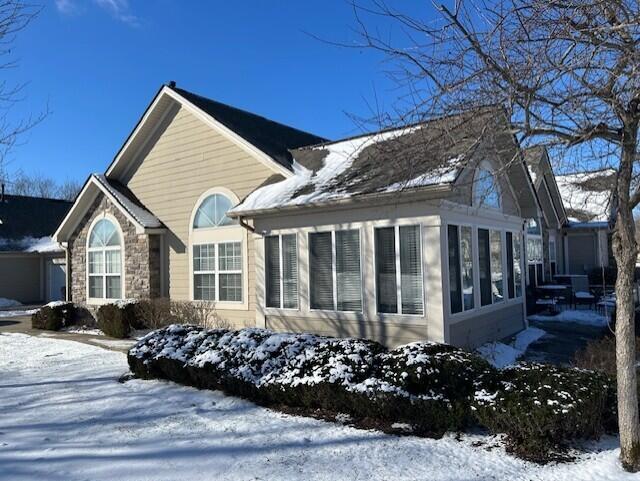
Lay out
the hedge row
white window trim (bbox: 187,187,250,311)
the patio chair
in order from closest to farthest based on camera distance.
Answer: the hedge row, white window trim (bbox: 187,187,250,311), the patio chair

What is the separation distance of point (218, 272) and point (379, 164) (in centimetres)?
664

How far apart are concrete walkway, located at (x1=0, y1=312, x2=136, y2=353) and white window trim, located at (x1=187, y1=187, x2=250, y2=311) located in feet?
7.59

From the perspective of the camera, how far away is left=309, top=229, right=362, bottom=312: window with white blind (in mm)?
9812

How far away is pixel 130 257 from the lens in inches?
592

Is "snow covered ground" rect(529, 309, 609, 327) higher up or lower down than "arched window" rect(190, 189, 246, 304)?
lower down

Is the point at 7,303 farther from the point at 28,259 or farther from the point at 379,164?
the point at 379,164

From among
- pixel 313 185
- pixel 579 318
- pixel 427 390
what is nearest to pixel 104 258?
pixel 313 185

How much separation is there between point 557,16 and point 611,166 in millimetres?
1691

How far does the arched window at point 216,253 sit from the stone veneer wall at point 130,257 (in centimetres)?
146

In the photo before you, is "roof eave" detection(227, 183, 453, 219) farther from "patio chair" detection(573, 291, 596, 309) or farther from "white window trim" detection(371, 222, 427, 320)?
"patio chair" detection(573, 291, 596, 309)

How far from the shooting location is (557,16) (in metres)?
4.45

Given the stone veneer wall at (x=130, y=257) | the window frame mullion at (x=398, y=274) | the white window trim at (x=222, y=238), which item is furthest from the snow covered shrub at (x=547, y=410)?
the stone veneer wall at (x=130, y=257)

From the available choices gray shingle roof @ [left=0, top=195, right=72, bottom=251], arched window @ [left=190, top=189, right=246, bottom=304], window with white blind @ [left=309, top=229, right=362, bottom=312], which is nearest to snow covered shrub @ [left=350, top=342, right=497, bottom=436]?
window with white blind @ [left=309, top=229, right=362, bottom=312]

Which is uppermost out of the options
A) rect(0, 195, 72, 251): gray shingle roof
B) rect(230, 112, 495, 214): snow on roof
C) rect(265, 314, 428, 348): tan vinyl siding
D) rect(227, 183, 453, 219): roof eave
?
rect(0, 195, 72, 251): gray shingle roof
